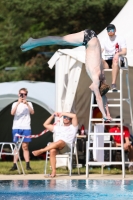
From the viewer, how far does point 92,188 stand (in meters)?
10.6

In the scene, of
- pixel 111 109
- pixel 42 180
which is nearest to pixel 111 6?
pixel 111 109

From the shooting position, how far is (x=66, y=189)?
10453 mm

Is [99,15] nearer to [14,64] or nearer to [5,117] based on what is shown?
[14,64]

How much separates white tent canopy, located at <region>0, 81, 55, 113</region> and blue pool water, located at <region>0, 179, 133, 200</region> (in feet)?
17.8

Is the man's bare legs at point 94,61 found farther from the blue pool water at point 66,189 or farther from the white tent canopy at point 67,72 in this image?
the white tent canopy at point 67,72

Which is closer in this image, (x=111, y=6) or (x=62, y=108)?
(x=62, y=108)

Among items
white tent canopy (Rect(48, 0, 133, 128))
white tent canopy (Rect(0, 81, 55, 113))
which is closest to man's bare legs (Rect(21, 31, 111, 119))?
white tent canopy (Rect(48, 0, 133, 128))

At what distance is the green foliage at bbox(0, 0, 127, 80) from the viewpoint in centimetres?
2706

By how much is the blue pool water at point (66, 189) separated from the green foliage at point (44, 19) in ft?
52.0

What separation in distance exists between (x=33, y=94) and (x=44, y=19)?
12151mm

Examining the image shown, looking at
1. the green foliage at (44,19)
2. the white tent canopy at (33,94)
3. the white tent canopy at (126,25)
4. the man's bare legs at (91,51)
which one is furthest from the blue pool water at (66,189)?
the green foliage at (44,19)

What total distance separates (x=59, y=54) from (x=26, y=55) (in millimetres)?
17377

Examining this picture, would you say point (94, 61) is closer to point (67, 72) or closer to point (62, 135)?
point (62, 135)

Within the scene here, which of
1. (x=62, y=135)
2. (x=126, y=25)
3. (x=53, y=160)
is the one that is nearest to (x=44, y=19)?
(x=126, y=25)
